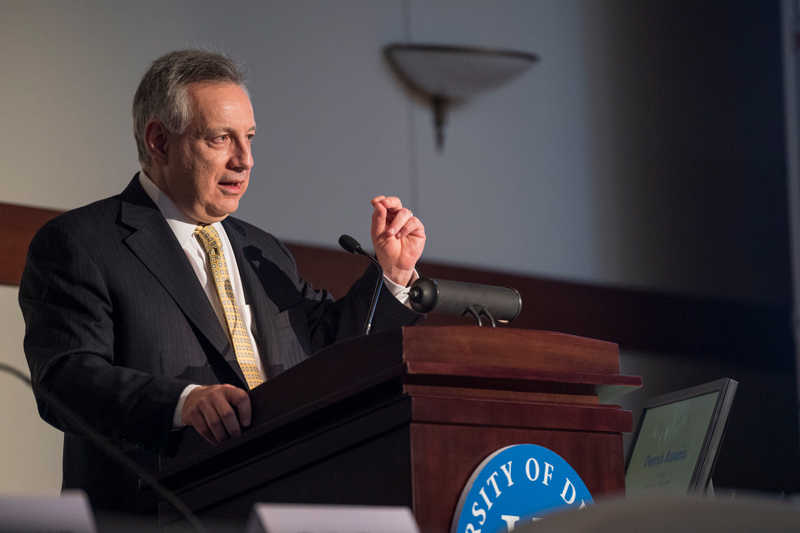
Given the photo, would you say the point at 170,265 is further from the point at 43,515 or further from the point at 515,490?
the point at 43,515

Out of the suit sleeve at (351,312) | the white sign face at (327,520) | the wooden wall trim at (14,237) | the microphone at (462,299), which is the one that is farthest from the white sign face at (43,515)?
the wooden wall trim at (14,237)

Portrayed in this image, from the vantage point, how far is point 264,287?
2049 millimetres

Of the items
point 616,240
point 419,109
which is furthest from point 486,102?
point 616,240

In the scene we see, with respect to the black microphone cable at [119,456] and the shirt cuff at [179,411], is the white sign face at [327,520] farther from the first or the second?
the shirt cuff at [179,411]

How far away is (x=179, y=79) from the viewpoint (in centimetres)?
208

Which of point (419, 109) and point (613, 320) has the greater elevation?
point (419, 109)

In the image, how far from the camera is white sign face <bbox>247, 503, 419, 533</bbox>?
784 mm

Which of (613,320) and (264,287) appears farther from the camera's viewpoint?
(613,320)

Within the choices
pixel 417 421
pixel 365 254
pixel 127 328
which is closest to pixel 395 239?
pixel 365 254

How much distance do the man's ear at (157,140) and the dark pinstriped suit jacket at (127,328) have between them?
0.13 meters

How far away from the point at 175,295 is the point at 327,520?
105 centimetres

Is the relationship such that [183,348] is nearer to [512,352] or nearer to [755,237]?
[512,352]

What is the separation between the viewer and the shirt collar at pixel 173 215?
79.8 inches

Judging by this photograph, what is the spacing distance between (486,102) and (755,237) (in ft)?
6.24
